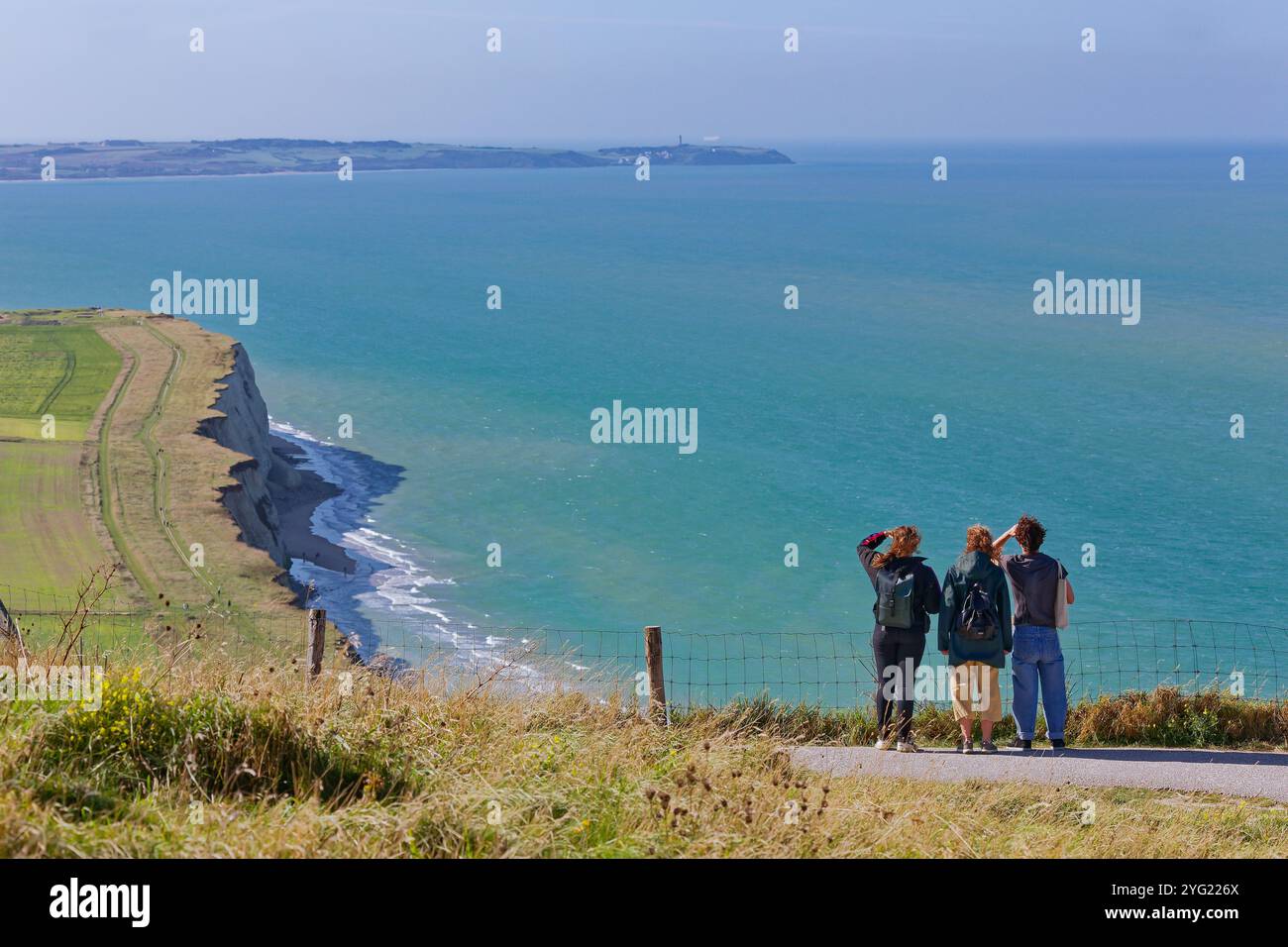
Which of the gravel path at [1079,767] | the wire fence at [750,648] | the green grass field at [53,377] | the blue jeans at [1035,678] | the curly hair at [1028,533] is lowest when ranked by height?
the wire fence at [750,648]

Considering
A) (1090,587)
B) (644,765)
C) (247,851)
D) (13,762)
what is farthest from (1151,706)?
(1090,587)

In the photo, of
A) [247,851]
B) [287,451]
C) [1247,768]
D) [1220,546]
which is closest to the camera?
[247,851]

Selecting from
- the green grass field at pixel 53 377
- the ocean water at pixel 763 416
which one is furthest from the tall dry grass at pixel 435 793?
the green grass field at pixel 53 377

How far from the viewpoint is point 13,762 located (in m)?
6.70

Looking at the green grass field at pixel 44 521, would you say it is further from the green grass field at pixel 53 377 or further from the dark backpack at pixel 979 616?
the dark backpack at pixel 979 616

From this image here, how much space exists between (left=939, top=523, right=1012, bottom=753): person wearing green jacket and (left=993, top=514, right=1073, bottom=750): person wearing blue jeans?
32cm

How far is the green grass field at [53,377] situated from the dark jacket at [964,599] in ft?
152

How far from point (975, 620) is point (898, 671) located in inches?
32.7

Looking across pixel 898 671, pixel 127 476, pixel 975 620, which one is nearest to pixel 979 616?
pixel 975 620

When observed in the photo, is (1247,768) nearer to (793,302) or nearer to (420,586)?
(420,586)

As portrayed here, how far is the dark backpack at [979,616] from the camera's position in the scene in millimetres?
10797

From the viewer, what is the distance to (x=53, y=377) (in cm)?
6191

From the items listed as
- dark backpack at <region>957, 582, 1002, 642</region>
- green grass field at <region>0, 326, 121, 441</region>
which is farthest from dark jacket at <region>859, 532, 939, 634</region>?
green grass field at <region>0, 326, 121, 441</region>
